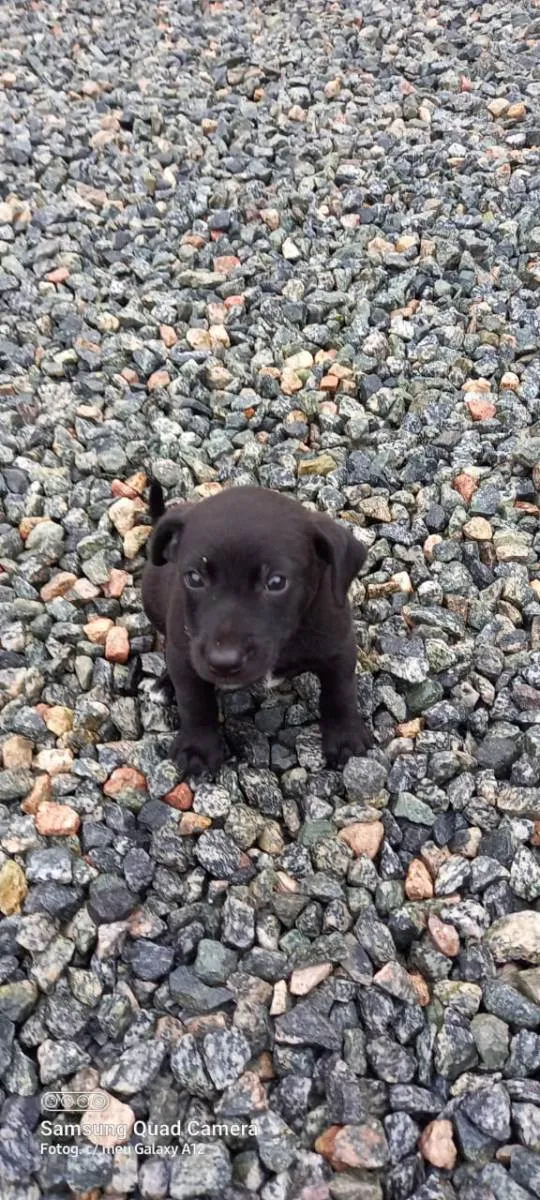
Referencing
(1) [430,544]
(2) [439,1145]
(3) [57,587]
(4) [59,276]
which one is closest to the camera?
(2) [439,1145]

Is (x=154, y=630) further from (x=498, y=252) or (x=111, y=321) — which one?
(x=498, y=252)

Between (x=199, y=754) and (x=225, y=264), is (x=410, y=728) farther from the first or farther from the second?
(x=225, y=264)

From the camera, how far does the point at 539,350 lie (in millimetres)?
5801

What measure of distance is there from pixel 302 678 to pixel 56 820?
1.29m

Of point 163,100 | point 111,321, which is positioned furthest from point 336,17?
point 111,321

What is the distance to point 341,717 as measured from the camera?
154 inches

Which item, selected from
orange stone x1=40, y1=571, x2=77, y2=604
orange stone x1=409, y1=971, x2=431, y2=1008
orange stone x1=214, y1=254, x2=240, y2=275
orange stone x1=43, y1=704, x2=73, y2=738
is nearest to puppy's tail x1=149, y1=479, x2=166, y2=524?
orange stone x1=40, y1=571, x2=77, y2=604

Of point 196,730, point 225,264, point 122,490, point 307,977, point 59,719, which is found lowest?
point 307,977

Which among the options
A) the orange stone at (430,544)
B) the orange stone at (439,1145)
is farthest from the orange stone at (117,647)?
the orange stone at (439,1145)

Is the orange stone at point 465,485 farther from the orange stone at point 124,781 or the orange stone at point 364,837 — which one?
the orange stone at point 124,781

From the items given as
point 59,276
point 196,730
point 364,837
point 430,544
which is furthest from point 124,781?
point 59,276

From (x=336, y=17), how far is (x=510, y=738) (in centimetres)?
811

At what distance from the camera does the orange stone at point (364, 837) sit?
357cm

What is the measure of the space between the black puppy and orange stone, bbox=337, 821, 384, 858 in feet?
1.12
